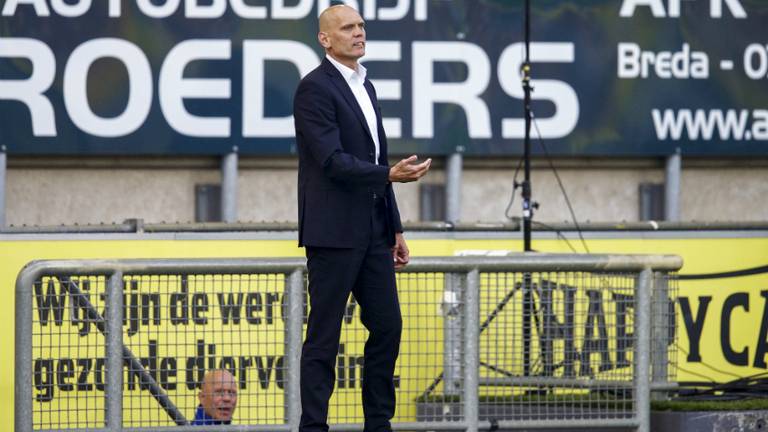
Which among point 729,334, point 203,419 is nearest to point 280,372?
point 203,419

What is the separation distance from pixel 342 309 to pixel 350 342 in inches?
48.1

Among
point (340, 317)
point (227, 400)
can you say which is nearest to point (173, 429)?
point (227, 400)

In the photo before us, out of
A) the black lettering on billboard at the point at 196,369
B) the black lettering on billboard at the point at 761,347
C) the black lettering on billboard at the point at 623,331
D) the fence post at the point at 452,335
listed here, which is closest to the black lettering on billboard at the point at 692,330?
the black lettering on billboard at the point at 761,347

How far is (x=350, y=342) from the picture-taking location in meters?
7.59

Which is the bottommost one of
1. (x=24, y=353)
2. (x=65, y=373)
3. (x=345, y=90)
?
(x=65, y=373)

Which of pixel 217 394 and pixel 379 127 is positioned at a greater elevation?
pixel 379 127

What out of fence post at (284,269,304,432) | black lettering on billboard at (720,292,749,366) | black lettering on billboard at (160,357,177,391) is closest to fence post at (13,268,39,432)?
black lettering on billboard at (160,357,177,391)

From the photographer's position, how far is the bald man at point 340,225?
6.29m

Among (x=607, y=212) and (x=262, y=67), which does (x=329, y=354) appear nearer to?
(x=262, y=67)

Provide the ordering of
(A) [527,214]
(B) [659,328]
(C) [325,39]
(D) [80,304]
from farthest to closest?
(A) [527,214] → (B) [659,328] → (D) [80,304] → (C) [325,39]

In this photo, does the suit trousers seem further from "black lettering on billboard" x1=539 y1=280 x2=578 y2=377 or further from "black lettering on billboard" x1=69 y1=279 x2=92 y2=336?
"black lettering on billboard" x1=539 y1=280 x2=578 y2=377

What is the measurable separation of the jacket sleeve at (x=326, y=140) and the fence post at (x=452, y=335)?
1.50 m

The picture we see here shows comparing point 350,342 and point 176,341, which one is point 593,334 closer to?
point 350,342

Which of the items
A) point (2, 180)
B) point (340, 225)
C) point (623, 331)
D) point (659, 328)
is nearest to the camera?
point (340, 225)
